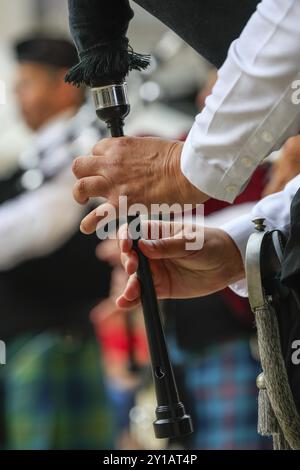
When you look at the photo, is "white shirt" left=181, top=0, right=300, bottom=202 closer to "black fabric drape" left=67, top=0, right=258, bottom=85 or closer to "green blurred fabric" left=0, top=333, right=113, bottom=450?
"black fabric drape" left=67, top=0, right=258, bottom=85

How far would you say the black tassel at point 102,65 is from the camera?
1281 millimetres

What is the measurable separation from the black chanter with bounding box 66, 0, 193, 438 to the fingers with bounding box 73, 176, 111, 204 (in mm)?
61

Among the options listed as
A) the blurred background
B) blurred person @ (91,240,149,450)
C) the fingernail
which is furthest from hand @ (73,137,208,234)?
blurred person @ (91,240,149,450)

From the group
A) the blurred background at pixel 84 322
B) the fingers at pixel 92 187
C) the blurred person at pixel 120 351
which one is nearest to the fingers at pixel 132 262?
the fingers at pixel 92 187

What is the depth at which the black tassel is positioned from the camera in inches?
50.4

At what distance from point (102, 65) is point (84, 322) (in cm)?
187

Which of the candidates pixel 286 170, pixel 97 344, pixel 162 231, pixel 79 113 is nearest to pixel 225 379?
pixel 97 344

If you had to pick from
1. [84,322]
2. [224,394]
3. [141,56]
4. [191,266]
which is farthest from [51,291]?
[141,56]

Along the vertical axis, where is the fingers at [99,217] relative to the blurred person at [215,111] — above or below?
below

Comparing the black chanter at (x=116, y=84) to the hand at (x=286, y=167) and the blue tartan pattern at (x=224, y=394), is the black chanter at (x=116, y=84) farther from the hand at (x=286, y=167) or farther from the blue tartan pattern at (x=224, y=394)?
the blue tartan pattern at (x=224, y=394)

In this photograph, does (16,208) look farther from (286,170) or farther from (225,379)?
(286,170)

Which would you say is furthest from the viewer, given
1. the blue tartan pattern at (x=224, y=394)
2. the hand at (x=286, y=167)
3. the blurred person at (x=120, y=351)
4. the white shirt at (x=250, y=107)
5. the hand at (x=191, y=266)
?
the blurred person at (x=120, y=351)
